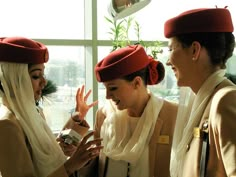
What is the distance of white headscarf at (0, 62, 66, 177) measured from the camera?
166 cm

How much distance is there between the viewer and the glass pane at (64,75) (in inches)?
145

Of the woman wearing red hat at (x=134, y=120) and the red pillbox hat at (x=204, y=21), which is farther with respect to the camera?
the woman wearing red hat at (x=134, y=120)

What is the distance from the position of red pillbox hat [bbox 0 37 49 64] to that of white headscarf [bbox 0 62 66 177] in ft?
0.11

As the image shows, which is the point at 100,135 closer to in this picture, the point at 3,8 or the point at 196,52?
the point at 196,52

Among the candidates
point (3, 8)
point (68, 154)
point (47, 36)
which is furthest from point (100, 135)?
point (3, 8)

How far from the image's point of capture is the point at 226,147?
1.14 metres

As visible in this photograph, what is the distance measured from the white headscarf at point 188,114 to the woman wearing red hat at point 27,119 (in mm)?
392

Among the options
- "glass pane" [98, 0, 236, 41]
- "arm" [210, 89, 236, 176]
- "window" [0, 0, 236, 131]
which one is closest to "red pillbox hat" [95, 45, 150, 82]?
"arm" [210, 89, 236, 176]

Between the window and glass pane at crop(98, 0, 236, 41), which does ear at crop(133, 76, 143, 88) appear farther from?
glass pane at crop(98, 0, 236, 41)

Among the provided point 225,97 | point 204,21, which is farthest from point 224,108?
point 204,21

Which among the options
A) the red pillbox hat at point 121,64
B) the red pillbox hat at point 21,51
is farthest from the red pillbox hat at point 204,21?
the red pillbox hat at point 21,51

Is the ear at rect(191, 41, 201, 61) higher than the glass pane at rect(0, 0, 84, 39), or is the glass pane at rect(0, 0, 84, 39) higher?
the glass pane at rect(0, 0, 84, 39)

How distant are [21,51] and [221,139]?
105 centimetres

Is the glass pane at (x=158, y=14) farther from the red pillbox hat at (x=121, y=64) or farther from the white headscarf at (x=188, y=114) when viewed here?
the white headscarf at (x=188, y=114)
